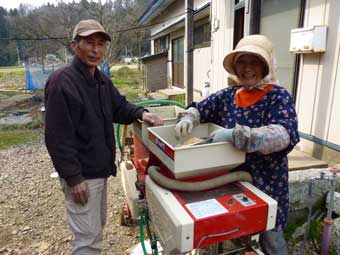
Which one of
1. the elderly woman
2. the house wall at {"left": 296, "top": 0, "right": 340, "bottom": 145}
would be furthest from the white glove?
the house wall at {"left": 296, "top": 0, "right": 340, "bottom": 145}

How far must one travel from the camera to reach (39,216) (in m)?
3.25

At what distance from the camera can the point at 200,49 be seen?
7.22 metres

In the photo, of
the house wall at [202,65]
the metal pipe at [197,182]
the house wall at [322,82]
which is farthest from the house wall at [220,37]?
the metal pipe at [197,182]

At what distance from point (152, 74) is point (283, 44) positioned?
9.30 m

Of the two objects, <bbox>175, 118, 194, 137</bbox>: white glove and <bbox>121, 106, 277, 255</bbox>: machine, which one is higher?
<bbox>175, 118, 194, 137</bbox>: white glove

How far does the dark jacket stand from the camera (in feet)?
5.45

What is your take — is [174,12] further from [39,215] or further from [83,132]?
[83,132]

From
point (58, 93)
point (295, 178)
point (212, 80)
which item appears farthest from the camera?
point (212, 80)

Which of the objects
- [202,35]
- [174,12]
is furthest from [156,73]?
[202,35]

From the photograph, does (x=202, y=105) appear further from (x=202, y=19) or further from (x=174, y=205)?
(x=202, y=19)

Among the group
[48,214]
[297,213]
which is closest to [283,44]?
[297,213]

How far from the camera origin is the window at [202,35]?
6.99m

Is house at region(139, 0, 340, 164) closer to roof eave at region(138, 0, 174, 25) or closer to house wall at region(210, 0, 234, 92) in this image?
house wall at region(210, 0, 234, 92)

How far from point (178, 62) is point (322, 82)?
26.9 feet
